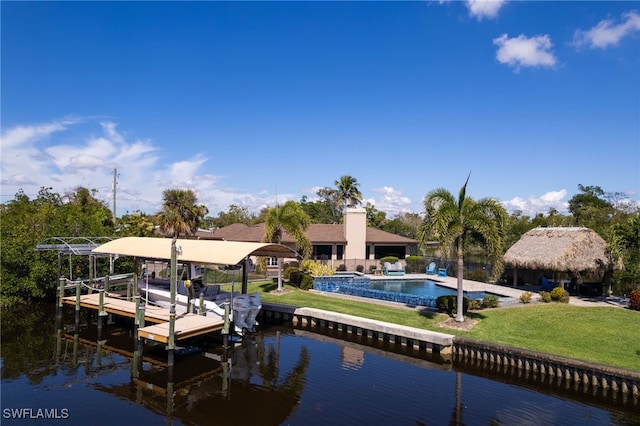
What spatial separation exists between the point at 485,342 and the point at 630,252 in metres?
13.6

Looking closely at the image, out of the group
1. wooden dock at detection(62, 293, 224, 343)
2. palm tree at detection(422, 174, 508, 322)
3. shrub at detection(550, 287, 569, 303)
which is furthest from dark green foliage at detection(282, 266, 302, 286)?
shrub at detection(550, 287, 569, 303)

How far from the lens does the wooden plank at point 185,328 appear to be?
48.8 ft

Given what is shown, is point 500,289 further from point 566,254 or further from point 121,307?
point 121,307

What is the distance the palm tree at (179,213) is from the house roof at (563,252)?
2513 cm

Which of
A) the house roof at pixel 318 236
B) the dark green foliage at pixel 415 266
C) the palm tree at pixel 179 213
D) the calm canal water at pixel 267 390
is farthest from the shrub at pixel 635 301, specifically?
the palm tree at pixel 179 213

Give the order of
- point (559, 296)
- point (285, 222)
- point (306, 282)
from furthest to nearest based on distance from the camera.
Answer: point (306, 282), point (285, 222), point (559, 296)

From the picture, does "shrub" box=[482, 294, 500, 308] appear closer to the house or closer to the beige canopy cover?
the beige canopy cover

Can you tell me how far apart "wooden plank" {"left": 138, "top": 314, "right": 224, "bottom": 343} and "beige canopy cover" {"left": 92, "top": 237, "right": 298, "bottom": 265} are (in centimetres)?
231

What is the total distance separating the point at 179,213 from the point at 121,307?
17.4 meters

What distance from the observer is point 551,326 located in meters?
18.5

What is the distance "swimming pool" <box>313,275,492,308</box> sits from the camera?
23150mm

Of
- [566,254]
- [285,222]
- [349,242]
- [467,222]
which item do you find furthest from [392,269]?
[467,222]

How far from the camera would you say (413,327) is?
18.6m

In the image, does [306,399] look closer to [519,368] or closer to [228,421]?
[228,421]
